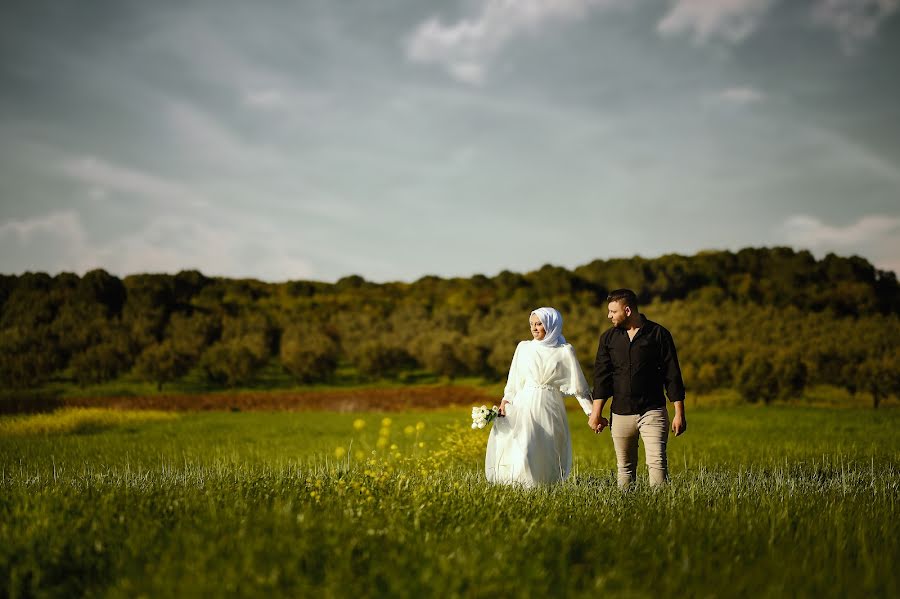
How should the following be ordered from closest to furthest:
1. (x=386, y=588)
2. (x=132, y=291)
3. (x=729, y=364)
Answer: (x=386, y=588)
(x=729, y=364)
(x=132, y=291)

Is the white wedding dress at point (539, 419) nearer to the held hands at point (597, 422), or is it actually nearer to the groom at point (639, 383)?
the held hands at point (597, 422)

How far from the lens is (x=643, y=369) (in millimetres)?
7496

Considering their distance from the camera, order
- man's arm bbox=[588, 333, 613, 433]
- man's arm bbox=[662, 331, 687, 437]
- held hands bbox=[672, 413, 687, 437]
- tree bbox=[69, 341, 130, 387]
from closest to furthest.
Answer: held hands bbox=[672, 413, 687, 437]
man's arm bbox=[662, 331, 687, 437]
man's arm bbox=[588, 333, 613, 433]
tree bbox=[69, 341, 130, 387]

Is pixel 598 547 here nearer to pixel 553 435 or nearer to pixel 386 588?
pixel 386 588

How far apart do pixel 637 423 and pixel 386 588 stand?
15.8 ft

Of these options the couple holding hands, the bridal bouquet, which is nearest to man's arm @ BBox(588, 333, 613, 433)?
the couple holding hands

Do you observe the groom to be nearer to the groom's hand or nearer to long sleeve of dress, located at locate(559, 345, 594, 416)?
the groom's hand

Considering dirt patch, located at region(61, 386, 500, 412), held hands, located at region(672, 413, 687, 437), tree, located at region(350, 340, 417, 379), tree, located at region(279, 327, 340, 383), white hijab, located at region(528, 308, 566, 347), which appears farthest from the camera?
tree, located at region(350, 340, 417, 379)

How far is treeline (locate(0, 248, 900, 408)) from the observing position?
130 ft

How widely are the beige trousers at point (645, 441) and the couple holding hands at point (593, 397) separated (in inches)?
0.5

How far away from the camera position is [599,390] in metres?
7.79

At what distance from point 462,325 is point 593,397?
6395cm

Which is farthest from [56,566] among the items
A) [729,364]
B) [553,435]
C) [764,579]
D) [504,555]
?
[729,364]

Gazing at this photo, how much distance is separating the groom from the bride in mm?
466
